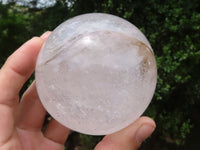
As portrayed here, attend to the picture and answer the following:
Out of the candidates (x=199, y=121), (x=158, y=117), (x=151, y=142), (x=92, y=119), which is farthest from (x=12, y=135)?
(x=199, y=121)

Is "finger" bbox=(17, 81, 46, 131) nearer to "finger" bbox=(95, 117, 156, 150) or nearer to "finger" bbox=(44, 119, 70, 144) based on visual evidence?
"finger" bbox=(44, 119, 70, 144)

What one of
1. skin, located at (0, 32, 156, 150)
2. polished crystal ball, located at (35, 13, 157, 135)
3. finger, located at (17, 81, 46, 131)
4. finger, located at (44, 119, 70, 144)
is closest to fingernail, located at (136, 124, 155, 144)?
skin, located at (0, 32, 156, 150)

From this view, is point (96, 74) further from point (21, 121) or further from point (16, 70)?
point (21, 121)

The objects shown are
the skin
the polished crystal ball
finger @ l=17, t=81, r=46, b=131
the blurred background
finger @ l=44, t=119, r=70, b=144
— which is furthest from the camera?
the blurred background

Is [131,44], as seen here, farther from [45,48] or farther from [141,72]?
[45,48]

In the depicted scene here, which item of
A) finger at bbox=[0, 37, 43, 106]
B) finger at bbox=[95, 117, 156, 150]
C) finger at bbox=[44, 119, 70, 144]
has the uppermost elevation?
finger at bbox=[0, 37, 43, 106]

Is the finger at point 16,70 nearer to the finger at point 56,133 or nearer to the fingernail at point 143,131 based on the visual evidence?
the finger at point 56,133
